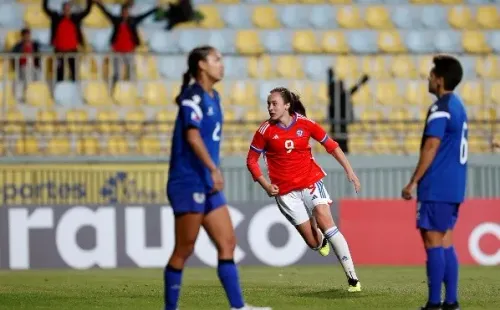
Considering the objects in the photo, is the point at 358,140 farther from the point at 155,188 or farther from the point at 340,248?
the point at 340,248

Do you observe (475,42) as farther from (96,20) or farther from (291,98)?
(291,98)

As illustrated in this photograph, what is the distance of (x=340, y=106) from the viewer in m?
22.6

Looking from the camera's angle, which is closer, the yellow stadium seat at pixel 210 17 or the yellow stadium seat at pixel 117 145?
the yellow stadium seat at pixel 117 145

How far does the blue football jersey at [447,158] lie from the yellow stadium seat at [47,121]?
1207 cm

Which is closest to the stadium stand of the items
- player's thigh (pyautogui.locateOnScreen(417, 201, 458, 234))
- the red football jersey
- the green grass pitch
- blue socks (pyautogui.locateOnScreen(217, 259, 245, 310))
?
the green grass pitch

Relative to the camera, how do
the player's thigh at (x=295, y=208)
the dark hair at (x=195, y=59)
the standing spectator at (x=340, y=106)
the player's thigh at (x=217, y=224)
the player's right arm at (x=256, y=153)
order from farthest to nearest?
the standing spectator at (x=340, y=106), the player's thigh at (x=295, y=208), the player's right arm at (x=256, y=153), the dark hair at (x=195, y=59), the player's thigh at (x=217, y=224)

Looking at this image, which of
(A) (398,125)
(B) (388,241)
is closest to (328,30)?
(A) (398,125)

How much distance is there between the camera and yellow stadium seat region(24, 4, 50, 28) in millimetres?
24422

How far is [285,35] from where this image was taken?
25328 millimetres

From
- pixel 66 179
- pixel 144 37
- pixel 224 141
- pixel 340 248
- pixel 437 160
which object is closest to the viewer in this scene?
pixel 437 160

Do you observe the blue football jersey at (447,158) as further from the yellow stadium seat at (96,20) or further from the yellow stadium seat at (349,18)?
the yellow stadium seat at (349,18)

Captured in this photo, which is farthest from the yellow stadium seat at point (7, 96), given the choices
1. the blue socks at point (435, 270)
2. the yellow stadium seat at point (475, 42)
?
the blue socks at point (435, 270)

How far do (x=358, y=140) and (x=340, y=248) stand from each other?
30.2 ft

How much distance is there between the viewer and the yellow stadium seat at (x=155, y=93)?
23.3 m
